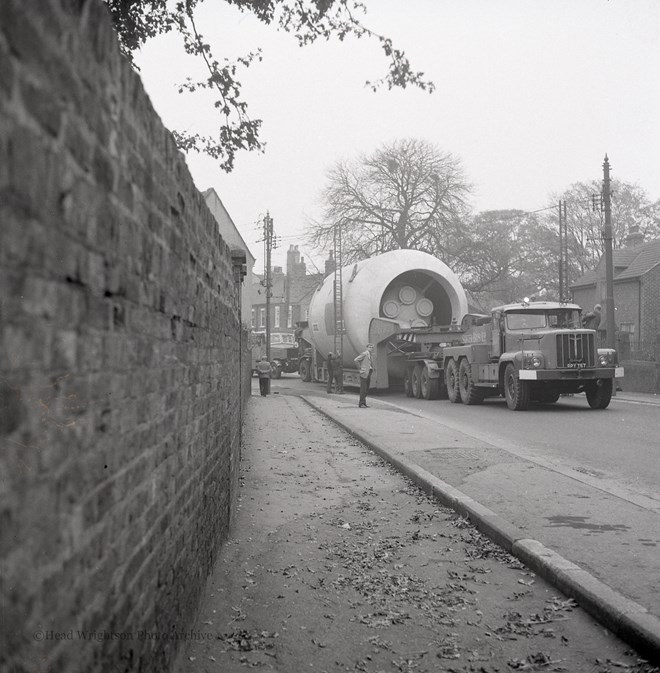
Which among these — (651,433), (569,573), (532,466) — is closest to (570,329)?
(651,433)

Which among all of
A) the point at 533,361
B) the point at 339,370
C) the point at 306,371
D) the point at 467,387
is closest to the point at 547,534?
the point at 533,361

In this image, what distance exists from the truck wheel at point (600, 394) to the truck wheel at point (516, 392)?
161 centimetres

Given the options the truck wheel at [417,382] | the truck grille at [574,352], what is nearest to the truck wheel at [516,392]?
the truck grille at [574,352]

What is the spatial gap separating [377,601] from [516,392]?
1324 cm

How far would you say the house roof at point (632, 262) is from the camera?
41438mm

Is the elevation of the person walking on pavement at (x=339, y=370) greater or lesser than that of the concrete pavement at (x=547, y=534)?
greater

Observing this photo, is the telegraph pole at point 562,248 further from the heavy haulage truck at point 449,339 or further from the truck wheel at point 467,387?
the truck wheel at point 467,387

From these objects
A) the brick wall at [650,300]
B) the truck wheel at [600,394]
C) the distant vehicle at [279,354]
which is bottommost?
the truck wheel at [600,394]

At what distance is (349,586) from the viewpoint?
4539mm

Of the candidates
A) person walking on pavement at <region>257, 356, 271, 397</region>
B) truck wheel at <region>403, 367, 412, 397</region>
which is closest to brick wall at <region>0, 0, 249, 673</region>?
person walking on pavement at <region>257, 356, 271, 397</region>

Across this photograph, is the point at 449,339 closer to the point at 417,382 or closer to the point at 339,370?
the point at 417,382

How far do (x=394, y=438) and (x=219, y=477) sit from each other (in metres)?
6.49

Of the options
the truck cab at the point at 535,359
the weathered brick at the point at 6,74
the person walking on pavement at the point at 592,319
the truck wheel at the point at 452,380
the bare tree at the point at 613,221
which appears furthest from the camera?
the bare tree at the point at 613,221

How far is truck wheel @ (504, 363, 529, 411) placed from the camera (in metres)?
16.8
